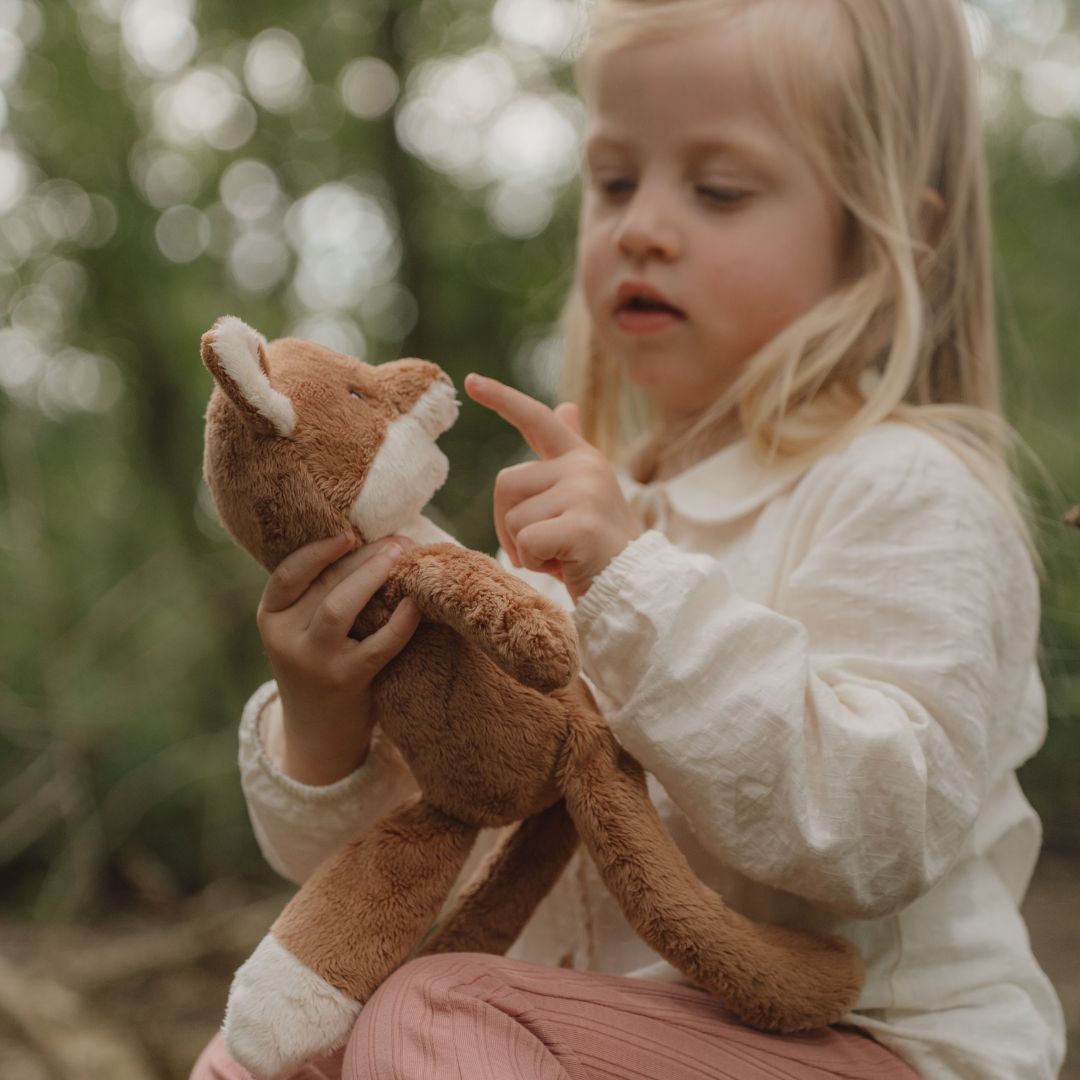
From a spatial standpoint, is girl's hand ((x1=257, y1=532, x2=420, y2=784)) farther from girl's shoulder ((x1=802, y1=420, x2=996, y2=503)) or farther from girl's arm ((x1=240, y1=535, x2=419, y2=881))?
girl's shoulder ((x1=802, y1=420, x2=996, y2=503))

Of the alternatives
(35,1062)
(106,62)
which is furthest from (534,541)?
(106,62)

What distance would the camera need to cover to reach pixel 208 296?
3207 millimetres

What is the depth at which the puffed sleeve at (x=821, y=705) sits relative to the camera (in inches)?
28.8

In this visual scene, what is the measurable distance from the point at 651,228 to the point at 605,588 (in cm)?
44

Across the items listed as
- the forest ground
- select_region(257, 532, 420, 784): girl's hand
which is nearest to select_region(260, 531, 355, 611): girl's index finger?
select_region(257, 532, 420, 784): girl's hand

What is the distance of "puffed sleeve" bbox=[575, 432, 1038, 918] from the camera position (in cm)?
73

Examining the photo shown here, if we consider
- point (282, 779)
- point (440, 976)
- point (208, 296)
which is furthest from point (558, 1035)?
point (208, 296)

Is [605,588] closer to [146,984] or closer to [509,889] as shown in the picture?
[509,889]

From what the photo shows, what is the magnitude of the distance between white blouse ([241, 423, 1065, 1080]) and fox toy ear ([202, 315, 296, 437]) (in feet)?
0.90

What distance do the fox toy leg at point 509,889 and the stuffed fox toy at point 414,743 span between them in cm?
6

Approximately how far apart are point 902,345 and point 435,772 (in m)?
0.69

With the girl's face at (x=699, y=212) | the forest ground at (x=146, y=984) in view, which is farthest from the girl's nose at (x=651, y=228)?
the forest ground at (x=146, y=984)

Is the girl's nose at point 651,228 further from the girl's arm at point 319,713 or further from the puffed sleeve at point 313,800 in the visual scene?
the puffed sleeve at point 313,800

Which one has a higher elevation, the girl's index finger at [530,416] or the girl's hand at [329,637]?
the girl's index finger at [530,416]
